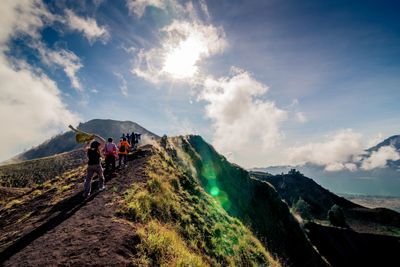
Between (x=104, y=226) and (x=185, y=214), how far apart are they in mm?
5749

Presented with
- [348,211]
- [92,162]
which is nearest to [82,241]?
[92,162]

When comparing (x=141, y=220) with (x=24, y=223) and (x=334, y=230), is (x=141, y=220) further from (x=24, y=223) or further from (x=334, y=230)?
(x=334, y=230)

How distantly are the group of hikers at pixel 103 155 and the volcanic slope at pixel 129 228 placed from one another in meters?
0.92

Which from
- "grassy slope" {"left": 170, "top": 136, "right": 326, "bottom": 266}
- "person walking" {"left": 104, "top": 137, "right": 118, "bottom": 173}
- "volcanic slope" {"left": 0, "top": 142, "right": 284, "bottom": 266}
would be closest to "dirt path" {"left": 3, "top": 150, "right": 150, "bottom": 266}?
"volcanic slope" {"left": 0, "top": 142, "right": 284, "bottom": 266}

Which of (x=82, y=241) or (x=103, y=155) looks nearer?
(x=82, y=241)

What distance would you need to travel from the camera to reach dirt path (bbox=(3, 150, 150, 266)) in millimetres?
8805

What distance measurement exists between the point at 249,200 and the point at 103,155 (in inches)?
1170

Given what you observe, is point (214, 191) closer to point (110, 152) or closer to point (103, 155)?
point (103, 155)

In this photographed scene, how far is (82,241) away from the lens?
10031 millimetres

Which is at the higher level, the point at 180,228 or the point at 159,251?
the point at 180,228

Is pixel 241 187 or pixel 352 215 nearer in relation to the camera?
pixel 241 187

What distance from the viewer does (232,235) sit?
17562mm

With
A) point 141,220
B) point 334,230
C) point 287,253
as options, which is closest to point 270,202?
point 287,253

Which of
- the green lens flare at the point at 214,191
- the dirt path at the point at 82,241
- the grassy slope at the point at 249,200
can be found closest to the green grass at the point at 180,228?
the dirt path at the point at 82,241
